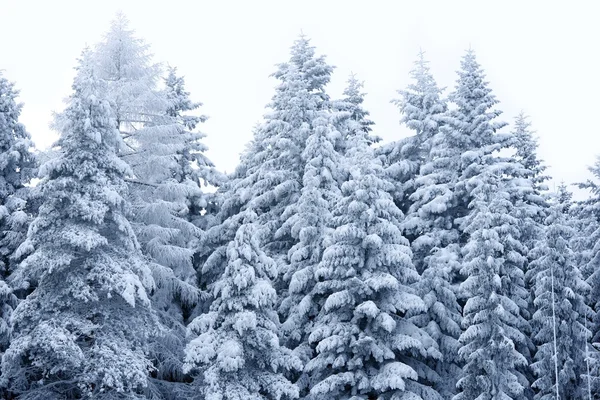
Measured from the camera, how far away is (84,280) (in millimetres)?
17906

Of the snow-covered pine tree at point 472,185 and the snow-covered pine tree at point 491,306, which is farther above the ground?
the snow-covered pine tree at point 472,185

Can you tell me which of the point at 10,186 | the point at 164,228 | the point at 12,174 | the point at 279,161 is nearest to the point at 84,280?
the point at 164,228

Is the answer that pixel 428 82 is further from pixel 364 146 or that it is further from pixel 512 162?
pixel 364 146

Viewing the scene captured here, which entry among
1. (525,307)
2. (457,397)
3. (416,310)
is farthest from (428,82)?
(457,397)

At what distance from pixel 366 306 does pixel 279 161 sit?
932 cm

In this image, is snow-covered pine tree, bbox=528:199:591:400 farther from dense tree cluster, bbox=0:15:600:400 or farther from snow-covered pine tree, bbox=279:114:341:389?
snow-covered pine tree, bbox=279:114:341:389

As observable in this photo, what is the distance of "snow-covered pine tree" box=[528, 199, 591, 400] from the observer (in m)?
24.7

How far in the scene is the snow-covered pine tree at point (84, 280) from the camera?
17.2 meters

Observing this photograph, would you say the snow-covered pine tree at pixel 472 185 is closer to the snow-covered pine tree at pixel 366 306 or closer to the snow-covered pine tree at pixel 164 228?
the snow-covered pine tree at pixel 366 306

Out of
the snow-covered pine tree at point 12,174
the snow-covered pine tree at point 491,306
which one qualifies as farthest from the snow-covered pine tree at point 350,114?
the snow-covered pine tree at point 12,174

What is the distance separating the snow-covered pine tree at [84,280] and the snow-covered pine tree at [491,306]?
11232mm

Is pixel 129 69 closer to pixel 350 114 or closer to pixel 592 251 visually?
pixel 350 114

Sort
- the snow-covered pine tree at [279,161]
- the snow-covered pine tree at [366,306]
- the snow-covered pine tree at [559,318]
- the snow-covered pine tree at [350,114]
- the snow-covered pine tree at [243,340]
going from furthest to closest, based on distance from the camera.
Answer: the snow-covered pine tree at [350,114]
the snow-covered pine tree at [279,161]
the snow-covered pine tree at [559,318]
the snow-covered pine tree at [366,306]
the snow-covered pine tree at [243,340]

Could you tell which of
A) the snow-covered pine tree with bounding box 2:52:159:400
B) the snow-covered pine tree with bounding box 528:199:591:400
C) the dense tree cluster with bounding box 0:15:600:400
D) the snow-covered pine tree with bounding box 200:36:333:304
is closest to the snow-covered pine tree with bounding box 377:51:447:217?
the dense tree cluster with bounding box 0:15:600:400
